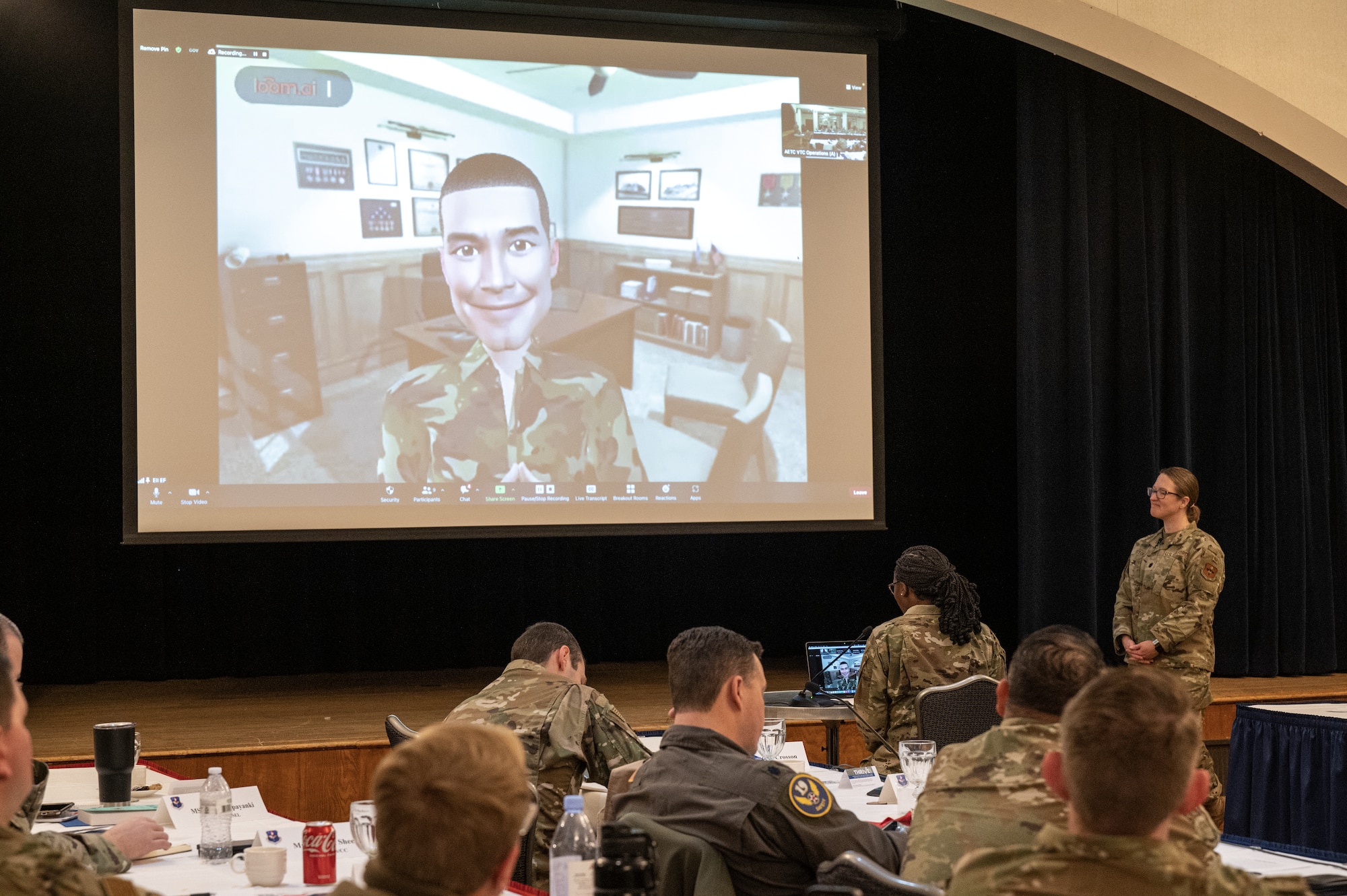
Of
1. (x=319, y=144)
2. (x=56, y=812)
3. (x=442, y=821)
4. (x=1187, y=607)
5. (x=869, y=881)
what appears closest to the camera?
(x=442, y=821)

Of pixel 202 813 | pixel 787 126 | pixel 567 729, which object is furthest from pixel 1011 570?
pixel 202 813

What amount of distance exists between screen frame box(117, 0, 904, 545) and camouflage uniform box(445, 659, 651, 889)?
2522mm

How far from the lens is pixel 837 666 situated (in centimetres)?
511

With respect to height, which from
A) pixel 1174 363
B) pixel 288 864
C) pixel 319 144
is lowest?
pixel 288 864

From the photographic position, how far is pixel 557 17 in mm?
5852

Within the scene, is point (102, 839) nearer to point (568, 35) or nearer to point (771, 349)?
point (771, 349)

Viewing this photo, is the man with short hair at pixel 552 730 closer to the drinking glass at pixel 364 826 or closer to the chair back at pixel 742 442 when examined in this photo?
the drinking glass at pixel 364 826

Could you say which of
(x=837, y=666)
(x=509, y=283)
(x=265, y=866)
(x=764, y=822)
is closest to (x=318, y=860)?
(x=265, y=866)

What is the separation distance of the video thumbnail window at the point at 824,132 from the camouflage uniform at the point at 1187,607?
2.35 meters

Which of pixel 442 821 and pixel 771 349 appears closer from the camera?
pixel 442 821

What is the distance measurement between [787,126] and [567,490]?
206 centimetres

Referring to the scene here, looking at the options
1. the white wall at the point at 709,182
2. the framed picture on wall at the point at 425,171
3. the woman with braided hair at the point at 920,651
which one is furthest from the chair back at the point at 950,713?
the framed picture on wall at the point at 425,171

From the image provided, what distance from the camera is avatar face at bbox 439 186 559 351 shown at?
5.73m

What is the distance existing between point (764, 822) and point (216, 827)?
1.09 metres
